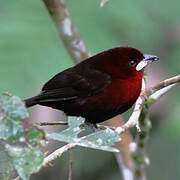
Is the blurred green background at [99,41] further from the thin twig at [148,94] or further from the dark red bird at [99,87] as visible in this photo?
the thin twig at [148,94]

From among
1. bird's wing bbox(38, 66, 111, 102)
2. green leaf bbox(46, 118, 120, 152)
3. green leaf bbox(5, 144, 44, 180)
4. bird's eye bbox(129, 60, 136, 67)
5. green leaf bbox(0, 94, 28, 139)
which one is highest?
green leaf bbox(0, 94, 28, 139)

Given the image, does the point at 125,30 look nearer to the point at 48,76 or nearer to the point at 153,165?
the point at 48,76

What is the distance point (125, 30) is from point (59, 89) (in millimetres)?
1270

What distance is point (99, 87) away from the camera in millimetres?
3115

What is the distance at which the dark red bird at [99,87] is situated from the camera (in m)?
3.05

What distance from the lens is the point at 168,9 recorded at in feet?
→ 13.5

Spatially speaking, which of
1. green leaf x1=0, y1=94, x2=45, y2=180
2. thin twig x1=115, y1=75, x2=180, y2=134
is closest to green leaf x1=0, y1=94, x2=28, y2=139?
green leaf x1=0, y1=94, x2=45, y2=180

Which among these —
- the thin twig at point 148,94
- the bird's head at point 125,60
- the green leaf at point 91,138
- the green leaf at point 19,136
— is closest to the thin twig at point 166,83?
the thin twig at point 148,94

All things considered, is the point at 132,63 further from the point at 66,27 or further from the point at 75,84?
the point at 66,27

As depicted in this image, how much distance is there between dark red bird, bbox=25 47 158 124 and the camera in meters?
3.05

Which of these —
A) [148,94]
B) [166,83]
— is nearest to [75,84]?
[148,94]

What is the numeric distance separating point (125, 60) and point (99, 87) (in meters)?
0.31

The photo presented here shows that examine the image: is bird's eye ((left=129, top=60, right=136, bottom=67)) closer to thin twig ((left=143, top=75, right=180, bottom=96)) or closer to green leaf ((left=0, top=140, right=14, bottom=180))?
thin twig ((left=143, top=75, right=180, bottom=96))

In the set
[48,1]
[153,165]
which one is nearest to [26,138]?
[48,1]
